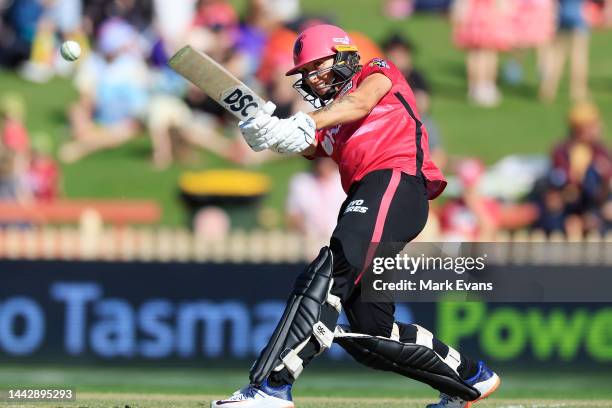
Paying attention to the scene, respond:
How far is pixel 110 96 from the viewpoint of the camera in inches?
659

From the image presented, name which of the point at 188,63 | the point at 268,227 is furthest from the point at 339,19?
the point at 188,63

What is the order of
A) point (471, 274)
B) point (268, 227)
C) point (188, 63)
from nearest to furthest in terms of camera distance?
point (188, 63), point (471, 274), point (268, 227)

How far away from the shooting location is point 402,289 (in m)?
7.54

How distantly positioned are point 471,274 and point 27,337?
468 cm

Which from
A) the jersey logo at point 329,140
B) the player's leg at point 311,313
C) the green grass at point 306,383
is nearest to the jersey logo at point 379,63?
the jersey logo at point 329,140

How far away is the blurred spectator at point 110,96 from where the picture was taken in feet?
54.5

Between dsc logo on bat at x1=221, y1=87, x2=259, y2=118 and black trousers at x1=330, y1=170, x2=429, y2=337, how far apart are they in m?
0.74

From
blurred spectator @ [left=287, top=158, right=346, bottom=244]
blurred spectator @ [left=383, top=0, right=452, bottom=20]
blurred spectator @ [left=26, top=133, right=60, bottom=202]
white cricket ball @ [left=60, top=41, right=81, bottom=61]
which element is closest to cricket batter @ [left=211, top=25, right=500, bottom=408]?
white cricket ball @ [left=60, top=41, right=81, bottom=61]

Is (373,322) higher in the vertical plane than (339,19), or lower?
lower

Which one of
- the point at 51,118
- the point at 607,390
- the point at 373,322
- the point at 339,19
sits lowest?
the point at 607,390

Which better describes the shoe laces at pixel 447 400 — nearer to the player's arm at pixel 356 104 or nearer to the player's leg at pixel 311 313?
the player's leg at pixel 311 313

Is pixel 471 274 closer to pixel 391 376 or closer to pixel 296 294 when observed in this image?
pixel 296 294

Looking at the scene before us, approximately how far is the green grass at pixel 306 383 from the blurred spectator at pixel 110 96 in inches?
245

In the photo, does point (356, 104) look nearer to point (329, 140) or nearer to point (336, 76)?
point (336, 76)
